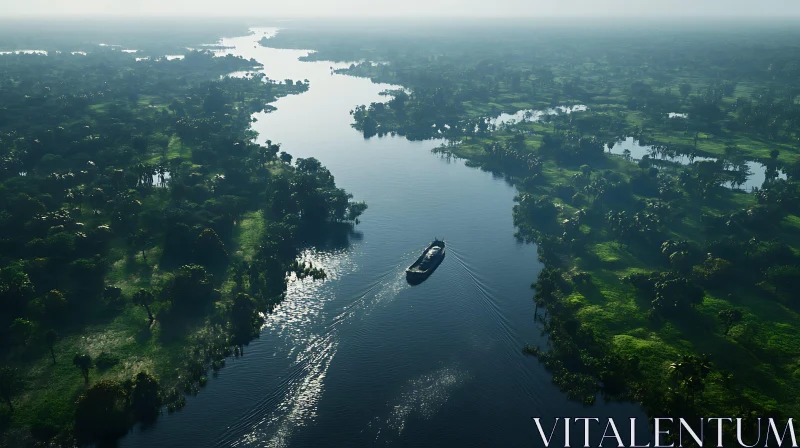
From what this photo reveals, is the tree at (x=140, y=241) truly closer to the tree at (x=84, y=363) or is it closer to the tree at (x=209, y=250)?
the tree at (x=209, y=250)

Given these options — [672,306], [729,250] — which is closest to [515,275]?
[672,306]

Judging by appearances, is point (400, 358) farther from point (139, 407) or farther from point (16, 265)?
point (16, 265)

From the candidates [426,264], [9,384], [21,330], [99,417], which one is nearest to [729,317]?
[426,264]

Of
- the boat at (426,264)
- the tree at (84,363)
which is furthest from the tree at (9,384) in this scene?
the boat at (426,264)

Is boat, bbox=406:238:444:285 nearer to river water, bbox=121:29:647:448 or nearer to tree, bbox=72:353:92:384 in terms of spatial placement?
river water, bbox=121:29:647:448

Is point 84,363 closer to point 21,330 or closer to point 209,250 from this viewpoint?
point 21,330

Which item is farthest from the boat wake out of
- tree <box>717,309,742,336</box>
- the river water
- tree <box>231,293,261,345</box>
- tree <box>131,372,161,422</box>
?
tree <box>717,309,742,336</box>
